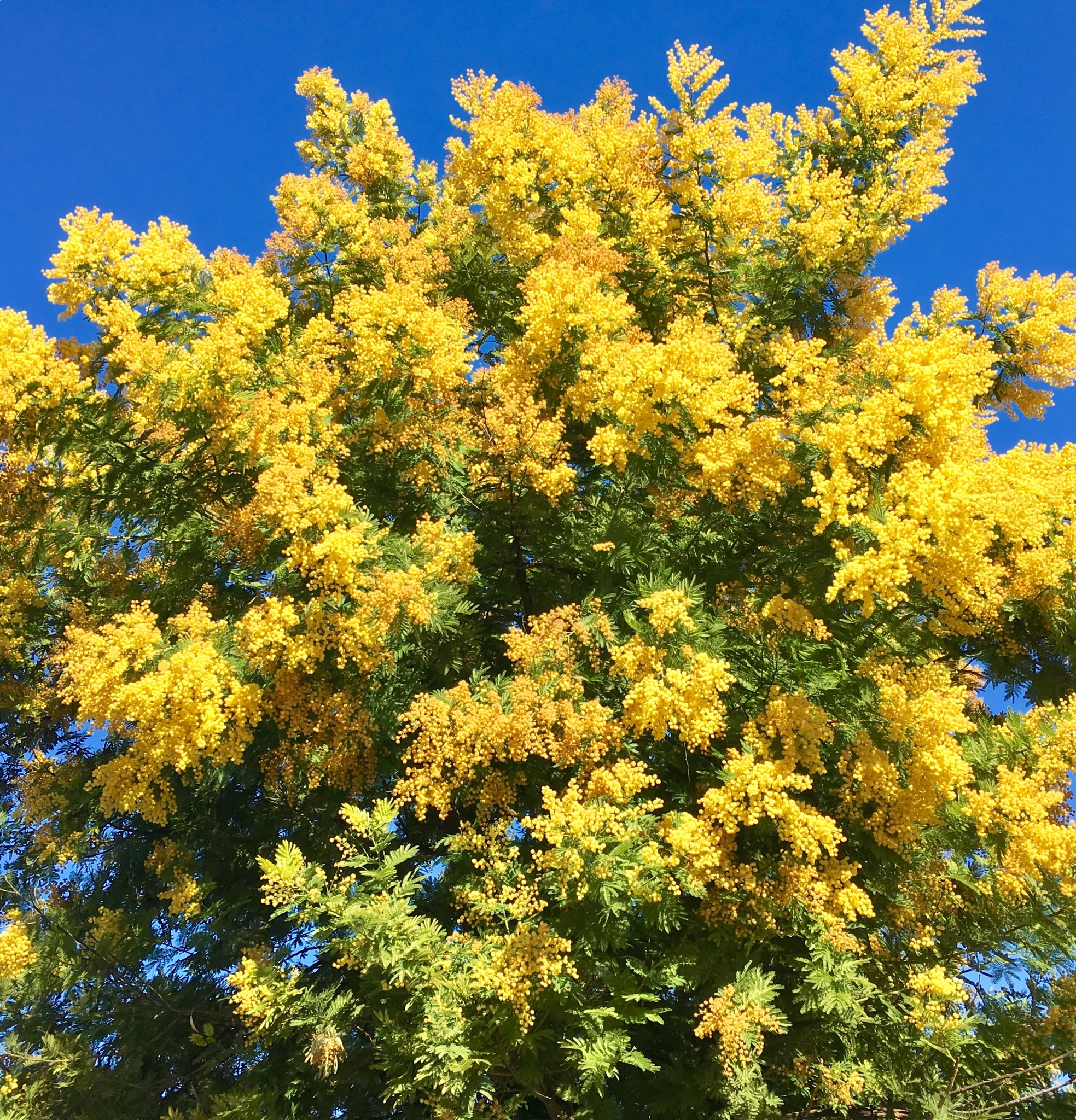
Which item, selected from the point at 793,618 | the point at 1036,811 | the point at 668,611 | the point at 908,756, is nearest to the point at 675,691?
the point at 668,611

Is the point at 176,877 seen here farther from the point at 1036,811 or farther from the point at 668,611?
the point at 1036,811

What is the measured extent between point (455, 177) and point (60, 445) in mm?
7160

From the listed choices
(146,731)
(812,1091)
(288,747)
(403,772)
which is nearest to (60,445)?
(146,731)

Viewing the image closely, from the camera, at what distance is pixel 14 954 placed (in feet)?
29.8

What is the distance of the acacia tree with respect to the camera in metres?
6.67

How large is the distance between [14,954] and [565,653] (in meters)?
6.99

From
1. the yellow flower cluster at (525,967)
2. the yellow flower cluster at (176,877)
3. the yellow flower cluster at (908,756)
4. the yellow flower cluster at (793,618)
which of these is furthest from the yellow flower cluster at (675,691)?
the yellow flower cluster at (176,877)

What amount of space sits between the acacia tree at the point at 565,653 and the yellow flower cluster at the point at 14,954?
0.15ft

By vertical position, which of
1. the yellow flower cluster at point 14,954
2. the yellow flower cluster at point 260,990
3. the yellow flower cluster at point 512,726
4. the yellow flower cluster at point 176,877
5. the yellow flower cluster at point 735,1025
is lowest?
the yellow flower cluster at point 735,1025

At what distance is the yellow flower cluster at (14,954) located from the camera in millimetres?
9094

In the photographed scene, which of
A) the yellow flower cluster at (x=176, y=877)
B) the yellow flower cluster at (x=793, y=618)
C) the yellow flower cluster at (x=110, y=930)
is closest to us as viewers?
the yellow flower cluster at (x=793, y=618)

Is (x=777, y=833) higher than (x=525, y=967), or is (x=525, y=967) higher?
(x=777, y=833)

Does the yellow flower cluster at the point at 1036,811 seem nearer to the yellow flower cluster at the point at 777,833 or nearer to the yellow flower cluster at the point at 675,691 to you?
the yellow flower cluster at the point at 777,833

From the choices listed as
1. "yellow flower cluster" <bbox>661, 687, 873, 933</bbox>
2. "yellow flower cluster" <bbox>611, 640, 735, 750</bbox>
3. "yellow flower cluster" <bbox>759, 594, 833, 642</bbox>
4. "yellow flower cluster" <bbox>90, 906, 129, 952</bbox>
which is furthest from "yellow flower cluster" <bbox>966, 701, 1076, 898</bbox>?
"yellow flower cluster" <bbox>90, 906, 129, 952</bbox>
